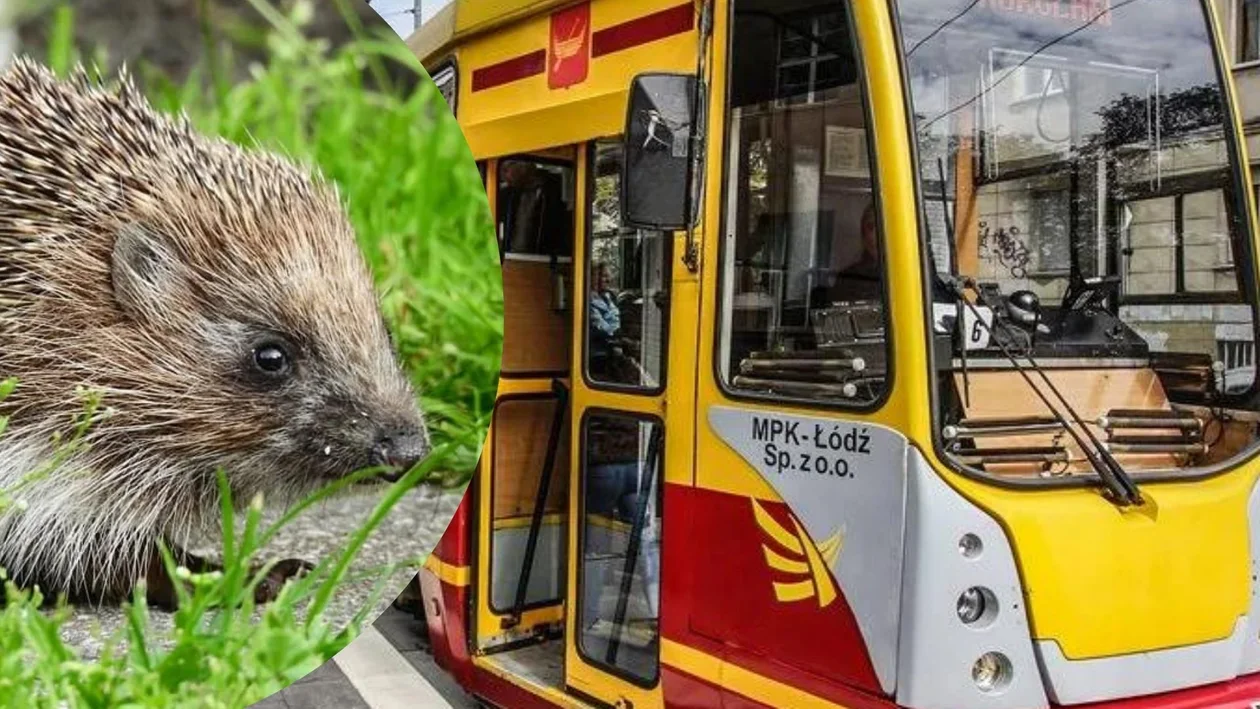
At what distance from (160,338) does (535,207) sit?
188 centimetres

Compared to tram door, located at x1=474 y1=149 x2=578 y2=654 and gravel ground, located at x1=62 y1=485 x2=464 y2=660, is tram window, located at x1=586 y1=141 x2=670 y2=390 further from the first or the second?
gravel ground, located at x1=62 y1=485 x2=464 y2=660

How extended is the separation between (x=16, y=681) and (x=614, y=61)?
7.00 feet

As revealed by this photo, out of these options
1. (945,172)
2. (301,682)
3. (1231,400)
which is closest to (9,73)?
(301,682)

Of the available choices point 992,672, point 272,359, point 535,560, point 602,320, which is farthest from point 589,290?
point 992,672

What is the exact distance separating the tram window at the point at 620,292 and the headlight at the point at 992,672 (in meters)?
1.09

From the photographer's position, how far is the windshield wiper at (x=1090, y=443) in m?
3.08

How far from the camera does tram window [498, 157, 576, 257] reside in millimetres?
4125

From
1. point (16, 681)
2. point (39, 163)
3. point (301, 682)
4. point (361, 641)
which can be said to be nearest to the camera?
point (16, 681)

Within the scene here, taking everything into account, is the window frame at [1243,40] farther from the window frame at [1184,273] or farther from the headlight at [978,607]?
the headlight at [978,607]

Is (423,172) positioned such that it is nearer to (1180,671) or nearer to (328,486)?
(328,486)

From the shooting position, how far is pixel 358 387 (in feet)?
8.48

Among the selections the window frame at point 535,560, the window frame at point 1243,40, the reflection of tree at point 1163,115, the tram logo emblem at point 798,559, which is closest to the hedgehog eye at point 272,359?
the tram logo emblem at point 798,559

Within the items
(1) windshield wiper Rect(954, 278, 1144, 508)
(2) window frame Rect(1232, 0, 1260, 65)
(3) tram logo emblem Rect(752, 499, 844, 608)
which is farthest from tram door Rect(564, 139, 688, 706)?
(2) window frame Rect(1232, 0, 1260, 65)

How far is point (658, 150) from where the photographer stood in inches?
127
